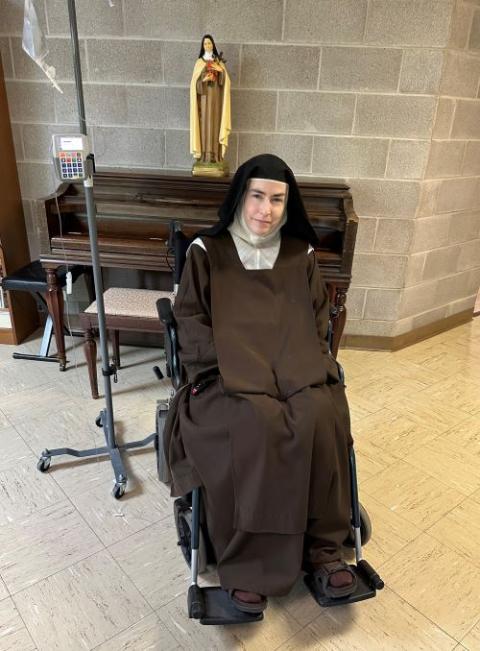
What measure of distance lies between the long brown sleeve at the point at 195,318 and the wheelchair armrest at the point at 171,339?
0.07 ft

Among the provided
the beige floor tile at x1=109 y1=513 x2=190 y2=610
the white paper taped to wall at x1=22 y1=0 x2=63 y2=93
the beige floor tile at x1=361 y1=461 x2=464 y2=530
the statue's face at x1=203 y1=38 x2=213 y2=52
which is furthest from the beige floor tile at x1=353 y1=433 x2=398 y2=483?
the statue's face at x1=203 y1=38 x2=213 y2=52

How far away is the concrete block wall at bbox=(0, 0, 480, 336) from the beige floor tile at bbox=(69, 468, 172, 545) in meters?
1.31

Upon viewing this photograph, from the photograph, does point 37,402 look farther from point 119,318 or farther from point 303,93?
point 303,93

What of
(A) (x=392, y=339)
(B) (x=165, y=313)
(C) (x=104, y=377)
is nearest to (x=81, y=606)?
(C) (x=104, y=377)

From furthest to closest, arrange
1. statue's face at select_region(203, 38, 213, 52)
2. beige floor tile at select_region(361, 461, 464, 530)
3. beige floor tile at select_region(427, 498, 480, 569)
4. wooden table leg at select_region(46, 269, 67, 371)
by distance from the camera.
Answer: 1. wooden table leg at select_region(46, 269, 67, 371)
2. statue's face at select_region(203, 38, 213, 52)
3. beige floor tile at select_region(361, 461, 464, 530)
4. beige floor tile at select_region(427, 498, 480, 569)

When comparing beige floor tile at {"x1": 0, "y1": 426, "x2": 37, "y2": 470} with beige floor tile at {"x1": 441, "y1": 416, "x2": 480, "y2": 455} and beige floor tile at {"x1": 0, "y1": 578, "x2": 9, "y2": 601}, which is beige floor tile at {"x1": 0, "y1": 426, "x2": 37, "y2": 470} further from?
beige floor tile at {"x1": 441, "y1": 416, "x2": 480, "y2": 455}

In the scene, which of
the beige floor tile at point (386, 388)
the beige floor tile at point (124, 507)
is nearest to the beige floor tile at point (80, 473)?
the beige floor tile at point (124, 507)

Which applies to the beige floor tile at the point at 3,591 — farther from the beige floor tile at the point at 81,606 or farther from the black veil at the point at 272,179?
the black veil at the point at 272,179

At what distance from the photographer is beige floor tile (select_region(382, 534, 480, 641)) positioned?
140 centimetres

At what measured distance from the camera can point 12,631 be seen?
4.31 feet

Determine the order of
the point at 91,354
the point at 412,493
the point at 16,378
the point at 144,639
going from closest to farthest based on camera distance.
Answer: the point at 144,639 → the point at 412,493 → the point at 91,354 → the point at 16,378

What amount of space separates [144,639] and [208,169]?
2.04 meters

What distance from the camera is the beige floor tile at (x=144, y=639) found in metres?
1.28

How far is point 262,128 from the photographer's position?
102 inches
